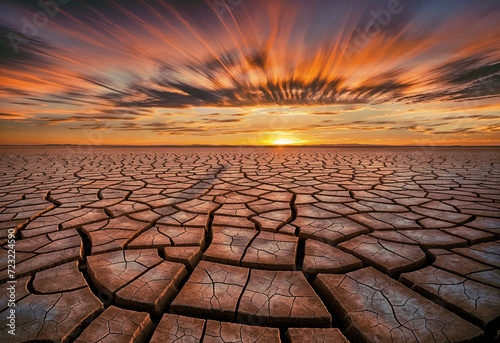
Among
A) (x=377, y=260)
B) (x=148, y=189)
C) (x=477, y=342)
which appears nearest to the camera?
(x=477, y=342)

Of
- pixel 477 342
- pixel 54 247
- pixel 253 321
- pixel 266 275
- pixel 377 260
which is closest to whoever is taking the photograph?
pixel 477 342

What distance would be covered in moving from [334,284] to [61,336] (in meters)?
1.16

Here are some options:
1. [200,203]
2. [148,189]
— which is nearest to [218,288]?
[200,203]

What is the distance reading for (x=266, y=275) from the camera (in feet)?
4.52

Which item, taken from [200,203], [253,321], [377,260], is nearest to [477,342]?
[377,260]

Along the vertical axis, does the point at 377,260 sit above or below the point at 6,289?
above

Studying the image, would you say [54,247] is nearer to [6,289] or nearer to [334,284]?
[6,289]

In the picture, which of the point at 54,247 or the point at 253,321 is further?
the point at 54,247

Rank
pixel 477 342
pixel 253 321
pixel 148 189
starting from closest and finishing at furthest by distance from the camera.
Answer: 1. pixel 477 342
2. pixel 253 321
3. pixel 148 189

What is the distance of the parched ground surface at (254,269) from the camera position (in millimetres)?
1025

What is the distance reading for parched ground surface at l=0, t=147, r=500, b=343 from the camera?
103 centimetres

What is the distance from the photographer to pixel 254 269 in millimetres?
1440

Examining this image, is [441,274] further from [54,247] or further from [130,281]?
[54,247]

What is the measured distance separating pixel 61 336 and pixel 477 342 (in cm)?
152
